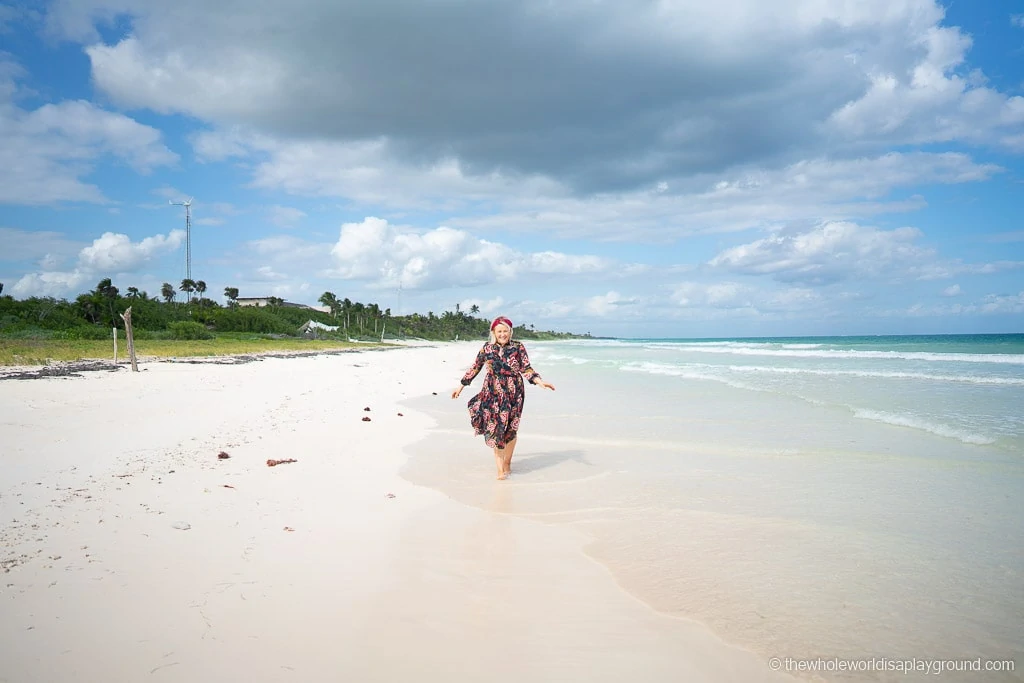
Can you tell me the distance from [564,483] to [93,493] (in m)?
4.99

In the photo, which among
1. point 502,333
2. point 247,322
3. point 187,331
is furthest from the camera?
point 247,322

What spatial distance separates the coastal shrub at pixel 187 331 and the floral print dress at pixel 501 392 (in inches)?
1976

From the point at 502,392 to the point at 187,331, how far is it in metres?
51.0

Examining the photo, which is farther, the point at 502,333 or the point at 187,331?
the point at 187,331

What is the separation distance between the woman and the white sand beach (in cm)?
58

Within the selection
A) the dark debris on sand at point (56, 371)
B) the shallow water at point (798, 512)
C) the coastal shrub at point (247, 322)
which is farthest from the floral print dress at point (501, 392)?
the coastal shrub at point (247, 322)

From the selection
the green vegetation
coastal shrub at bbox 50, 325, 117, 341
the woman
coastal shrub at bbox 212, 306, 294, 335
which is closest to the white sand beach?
the woman

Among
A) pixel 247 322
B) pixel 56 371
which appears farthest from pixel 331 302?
pixel 56 371

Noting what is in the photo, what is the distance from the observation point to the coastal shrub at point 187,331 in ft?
159

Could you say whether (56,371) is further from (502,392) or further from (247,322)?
(247,322)

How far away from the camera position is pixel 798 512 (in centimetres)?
554

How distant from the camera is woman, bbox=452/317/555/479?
706 cm

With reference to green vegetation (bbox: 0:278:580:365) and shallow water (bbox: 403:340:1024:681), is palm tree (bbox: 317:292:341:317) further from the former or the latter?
shallow water (bbox: 403:340:1024:681)

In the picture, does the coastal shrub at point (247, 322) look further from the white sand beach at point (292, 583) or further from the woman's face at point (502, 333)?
the woman's face at point (502, 333)
